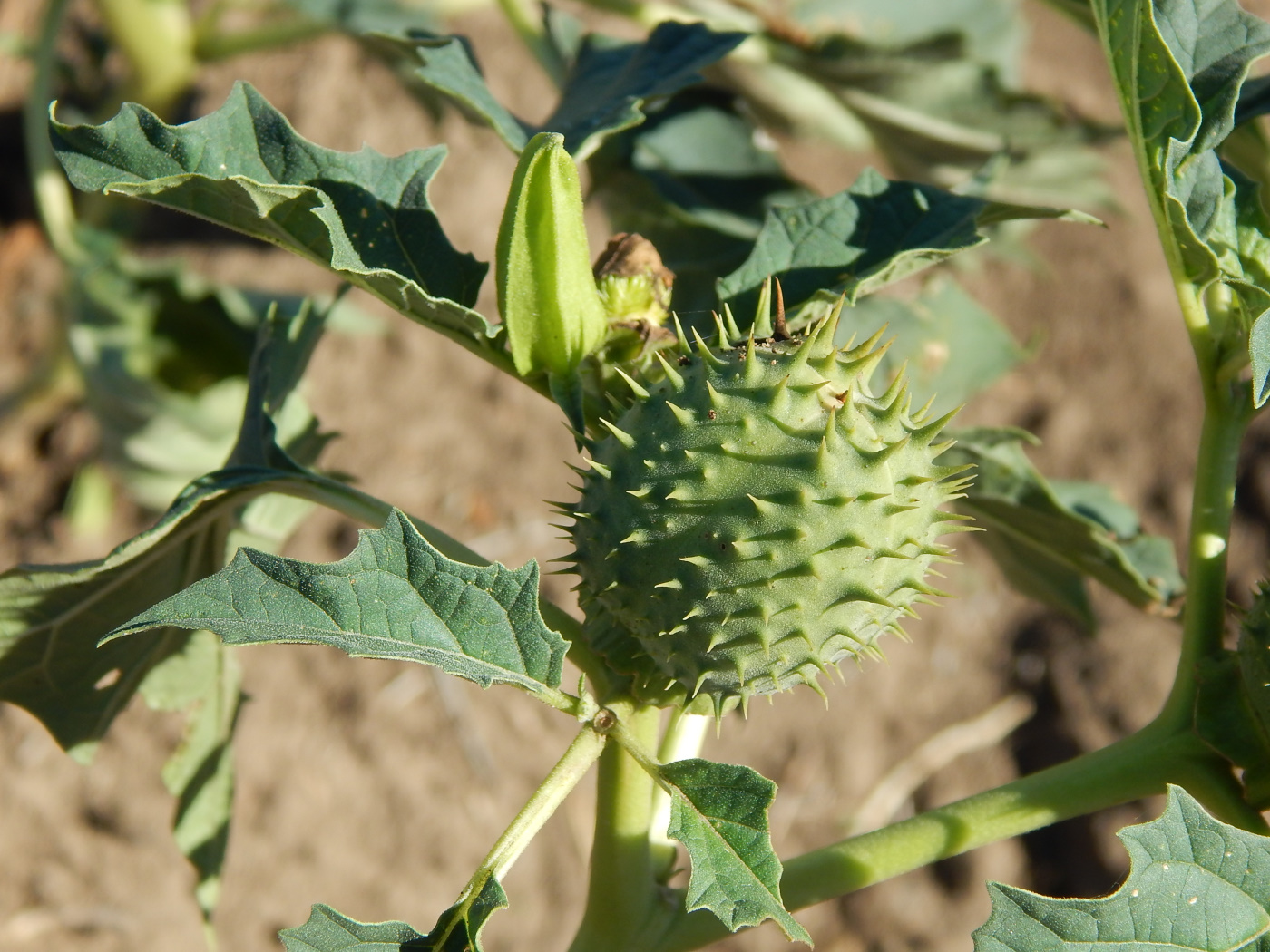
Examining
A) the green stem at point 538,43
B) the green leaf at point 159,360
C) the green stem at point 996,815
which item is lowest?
the green leaf at point 159,360

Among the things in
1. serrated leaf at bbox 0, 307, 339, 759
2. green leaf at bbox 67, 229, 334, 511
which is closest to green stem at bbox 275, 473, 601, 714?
serrated leaf at bbox 0, 307, 339, 759

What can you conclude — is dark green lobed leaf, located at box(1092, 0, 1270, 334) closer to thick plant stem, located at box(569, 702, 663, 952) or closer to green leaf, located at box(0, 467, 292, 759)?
thick plant stem, located at box(569, 702, 663, 952)

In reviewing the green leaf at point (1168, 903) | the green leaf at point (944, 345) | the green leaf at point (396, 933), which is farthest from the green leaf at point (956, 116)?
the green leaf at point (396, 933)

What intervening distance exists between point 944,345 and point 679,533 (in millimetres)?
1349

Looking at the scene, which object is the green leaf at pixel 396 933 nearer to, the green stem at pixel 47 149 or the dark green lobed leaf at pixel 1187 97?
A: the dark green lobed leaf at pixel 1187 97

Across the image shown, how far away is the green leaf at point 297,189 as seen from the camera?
1165mm

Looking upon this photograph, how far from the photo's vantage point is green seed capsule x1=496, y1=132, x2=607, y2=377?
1.14 meters

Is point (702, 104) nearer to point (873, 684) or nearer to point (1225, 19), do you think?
point (1225, 19)

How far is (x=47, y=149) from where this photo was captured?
8.59 feet

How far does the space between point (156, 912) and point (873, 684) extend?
1965mm

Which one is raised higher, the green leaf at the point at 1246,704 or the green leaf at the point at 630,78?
the green leaf at the point at 630,78

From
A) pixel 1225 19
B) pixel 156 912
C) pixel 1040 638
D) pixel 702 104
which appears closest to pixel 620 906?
pixel 1225 19

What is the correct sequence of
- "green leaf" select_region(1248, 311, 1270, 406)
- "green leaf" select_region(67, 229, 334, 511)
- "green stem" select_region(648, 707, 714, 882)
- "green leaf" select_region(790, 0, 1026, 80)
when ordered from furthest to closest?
"green leaf" select_region(790, 0, 1026, 80) → "green leaf" select_region(67, 229, 334, 511) → "green stem" select_region(648, 707, 714, 882) → "green leaf" select_region(1248, 311, 1270, 406)

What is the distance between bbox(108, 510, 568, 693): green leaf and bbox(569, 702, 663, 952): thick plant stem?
0.77 ft
